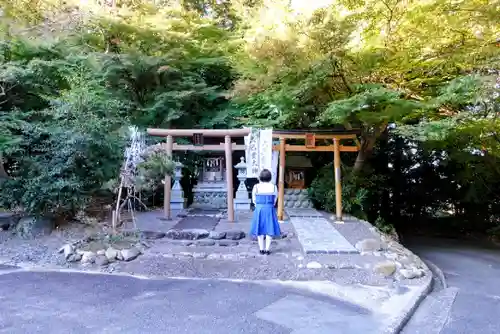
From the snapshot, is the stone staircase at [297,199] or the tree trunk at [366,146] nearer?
the tree trunk at [366,146]

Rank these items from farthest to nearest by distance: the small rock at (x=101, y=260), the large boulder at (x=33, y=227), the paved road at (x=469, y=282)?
the large boulder at (x=33, y=227), the small rock at (x=101, y=260), the paved road at (x=469, y=282)

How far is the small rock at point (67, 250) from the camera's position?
580 cm

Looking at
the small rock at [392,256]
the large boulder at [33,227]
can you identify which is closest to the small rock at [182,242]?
the large boulder at [33,227]

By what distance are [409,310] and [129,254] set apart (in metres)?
4.12

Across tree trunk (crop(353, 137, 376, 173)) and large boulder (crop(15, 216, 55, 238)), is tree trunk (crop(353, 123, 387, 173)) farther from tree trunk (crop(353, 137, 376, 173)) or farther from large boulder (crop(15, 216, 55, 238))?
large boulder (crop(15, 216, 55, 238))

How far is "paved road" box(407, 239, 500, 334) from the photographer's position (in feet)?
12.7

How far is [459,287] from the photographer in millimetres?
5418

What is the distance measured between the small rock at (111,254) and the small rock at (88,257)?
0.65 ft

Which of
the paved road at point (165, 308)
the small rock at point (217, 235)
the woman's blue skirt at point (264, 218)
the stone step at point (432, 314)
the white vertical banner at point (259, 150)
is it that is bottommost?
the stone step at point (432, 314)

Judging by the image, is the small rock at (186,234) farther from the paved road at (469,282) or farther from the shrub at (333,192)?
the shrub at (333,192)

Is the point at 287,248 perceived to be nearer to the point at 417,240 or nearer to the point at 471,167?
the point at 417,240

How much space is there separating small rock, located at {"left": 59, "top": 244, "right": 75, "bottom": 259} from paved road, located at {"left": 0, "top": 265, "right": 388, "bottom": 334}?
2.53ft

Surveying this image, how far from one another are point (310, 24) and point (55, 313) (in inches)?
269

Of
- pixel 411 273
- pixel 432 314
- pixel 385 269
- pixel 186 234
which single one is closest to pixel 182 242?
pixel 186 234
